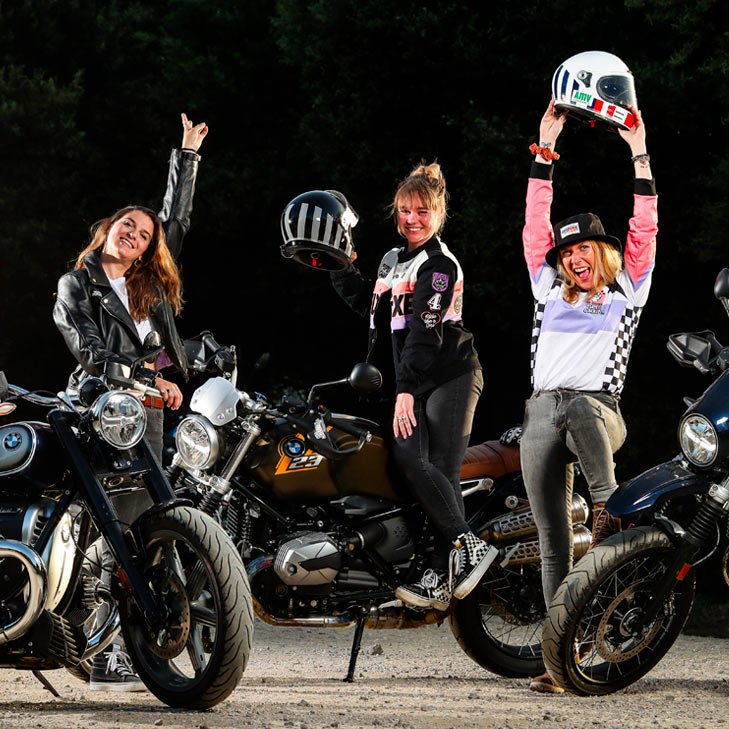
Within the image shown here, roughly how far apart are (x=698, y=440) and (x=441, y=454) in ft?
4.33

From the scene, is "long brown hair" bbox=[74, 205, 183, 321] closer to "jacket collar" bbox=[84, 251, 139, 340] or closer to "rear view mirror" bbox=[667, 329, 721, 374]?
"jacket collar" bbox=[84, 251, 139, 340]

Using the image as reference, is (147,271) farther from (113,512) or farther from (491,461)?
(491,461)

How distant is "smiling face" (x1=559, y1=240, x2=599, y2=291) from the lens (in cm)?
507

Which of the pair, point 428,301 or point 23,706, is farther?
point 428,301

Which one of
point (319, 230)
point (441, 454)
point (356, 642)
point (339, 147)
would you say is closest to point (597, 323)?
point (441, 454)

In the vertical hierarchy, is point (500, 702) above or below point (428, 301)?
below

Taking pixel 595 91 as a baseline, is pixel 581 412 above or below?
below

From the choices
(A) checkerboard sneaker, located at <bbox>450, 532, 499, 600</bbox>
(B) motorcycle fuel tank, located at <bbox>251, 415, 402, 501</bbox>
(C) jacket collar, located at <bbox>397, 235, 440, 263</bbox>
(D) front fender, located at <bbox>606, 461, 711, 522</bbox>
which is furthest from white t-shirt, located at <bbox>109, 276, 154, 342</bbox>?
(D) front fender, located at <bbox>606, 461, 711, 522</bbox>

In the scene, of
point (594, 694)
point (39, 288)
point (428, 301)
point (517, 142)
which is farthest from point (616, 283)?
point (39, 288)

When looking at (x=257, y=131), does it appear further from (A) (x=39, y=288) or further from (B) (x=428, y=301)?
(B) (x=428, y=301)

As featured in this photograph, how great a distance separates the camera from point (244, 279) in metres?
15.7

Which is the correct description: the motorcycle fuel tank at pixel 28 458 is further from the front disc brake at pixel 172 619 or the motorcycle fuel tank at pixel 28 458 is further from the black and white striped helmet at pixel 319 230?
the black and white striped helmet at pixel 319 230

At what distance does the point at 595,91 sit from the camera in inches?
212

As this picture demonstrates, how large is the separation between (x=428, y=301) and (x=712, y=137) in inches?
283
